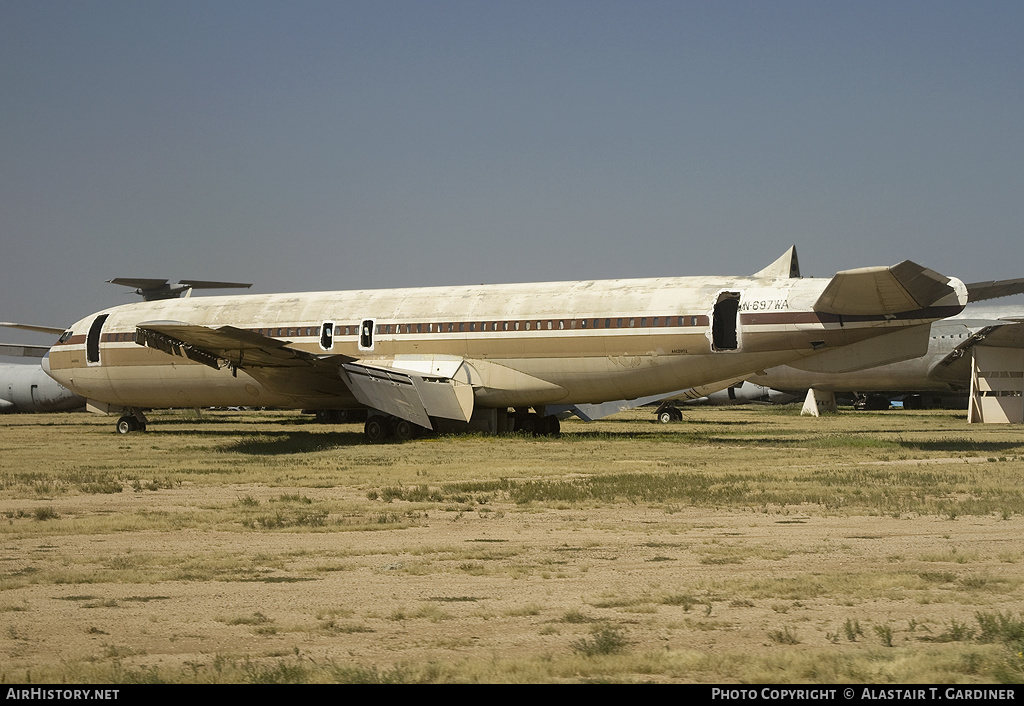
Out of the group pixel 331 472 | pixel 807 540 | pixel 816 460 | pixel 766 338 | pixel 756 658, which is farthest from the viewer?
pixel 766 338

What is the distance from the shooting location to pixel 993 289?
2627cm

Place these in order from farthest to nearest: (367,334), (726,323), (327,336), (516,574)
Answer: (327,336) < (367,334) < (726,323) < (516,574)

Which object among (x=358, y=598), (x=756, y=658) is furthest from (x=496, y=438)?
(x=756, y=658)

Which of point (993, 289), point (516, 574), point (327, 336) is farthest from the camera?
point (327, 336)

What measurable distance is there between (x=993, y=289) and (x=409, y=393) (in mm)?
15607

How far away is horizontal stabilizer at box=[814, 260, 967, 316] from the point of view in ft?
75.3

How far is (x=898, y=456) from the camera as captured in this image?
23266mm

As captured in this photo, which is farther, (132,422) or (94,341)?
(132,422)

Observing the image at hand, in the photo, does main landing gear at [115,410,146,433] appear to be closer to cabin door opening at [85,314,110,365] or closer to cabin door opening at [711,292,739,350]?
cabin door opening at [85,314,110,365]

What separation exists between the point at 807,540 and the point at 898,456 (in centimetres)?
1328

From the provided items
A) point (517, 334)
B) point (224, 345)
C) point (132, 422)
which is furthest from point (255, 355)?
point (132, 422)

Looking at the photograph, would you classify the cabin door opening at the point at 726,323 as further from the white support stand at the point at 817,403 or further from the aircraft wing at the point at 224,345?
the white support stand at the point at 817,403

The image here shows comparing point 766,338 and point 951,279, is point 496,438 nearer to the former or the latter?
point 766,338

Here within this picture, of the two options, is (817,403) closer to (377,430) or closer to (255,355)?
(377,430)
